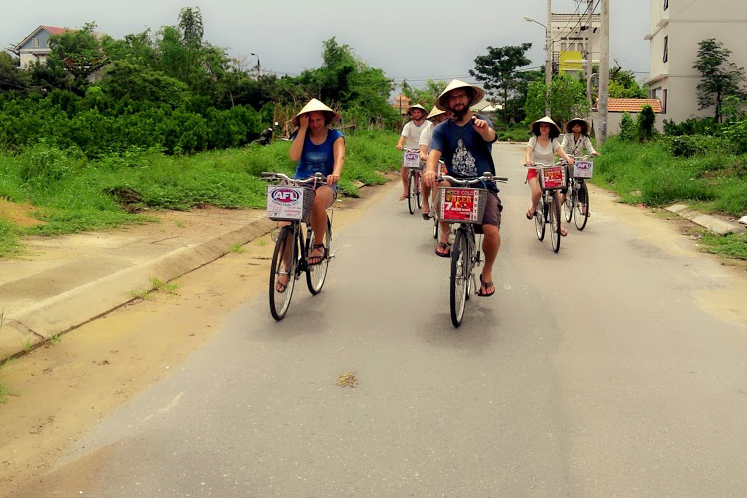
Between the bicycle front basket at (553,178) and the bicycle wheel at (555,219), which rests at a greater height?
the bicycle front basket at (553,178)

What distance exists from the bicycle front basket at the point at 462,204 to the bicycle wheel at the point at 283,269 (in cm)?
128

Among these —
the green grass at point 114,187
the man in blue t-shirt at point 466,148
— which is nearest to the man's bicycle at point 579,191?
the green grass at point 114,187

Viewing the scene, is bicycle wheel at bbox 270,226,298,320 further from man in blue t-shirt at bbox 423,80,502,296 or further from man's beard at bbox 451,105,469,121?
man's beard at bbox 451,105,469,121

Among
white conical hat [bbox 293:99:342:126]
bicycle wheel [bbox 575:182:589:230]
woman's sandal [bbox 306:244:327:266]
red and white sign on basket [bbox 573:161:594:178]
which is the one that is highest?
white conical hat [bbox 293:99:342:126]

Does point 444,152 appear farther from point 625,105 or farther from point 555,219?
point 625,105

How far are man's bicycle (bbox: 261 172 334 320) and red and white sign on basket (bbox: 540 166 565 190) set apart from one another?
413 cm

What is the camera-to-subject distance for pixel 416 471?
3955 millimetres

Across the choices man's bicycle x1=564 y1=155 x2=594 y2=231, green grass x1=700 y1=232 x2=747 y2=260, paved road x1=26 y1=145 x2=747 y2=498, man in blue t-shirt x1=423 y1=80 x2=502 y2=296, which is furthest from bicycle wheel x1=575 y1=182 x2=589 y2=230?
man in blue t-shirt x1=423 y1=80 x2=502 y2=296

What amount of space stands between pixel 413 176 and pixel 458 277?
8.07 metres

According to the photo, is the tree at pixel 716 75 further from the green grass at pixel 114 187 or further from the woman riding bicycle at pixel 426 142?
the woman riding bicycle at pixel 426 142

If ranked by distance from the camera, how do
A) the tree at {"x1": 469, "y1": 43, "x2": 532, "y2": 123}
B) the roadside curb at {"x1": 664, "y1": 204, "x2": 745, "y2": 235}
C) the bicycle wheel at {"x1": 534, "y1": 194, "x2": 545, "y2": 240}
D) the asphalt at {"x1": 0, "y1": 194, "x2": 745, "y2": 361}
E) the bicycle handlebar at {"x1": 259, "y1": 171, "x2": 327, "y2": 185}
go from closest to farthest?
the asphalt at {"x1": 0, "y1": 194, "x2": 745, "y2": 361}, the bicycle handlebar at {"x1": 259, "y1": 171, "x2": 327, "y2": 185}, the bicycle wheel at {"x1": 534, "y1": 194, "x2": 545, "y2": 240}, the roadside curb at {"x1": 664, "y1": 204, "x2": 745, "y2": 235}, the tree at {"x1": 469, "y1": 43, "x2": 532, "y2": 123}

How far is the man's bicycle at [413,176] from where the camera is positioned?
1359 centimetres

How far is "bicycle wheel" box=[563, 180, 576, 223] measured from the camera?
1288cm

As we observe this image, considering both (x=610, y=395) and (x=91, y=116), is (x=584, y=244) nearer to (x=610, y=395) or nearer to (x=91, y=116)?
(x=610, y=395)
